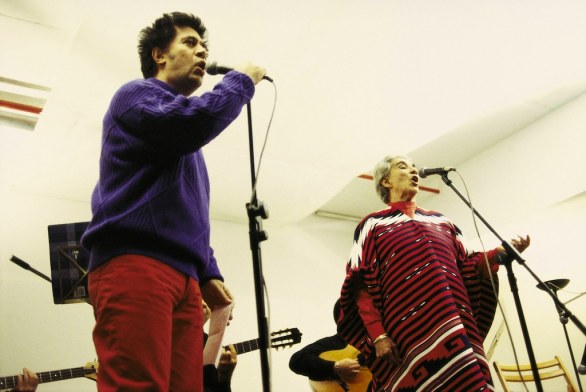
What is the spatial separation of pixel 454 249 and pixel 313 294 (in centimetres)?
327

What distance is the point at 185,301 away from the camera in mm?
1138

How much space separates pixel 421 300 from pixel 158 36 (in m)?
1.33

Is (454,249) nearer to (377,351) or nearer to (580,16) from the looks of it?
(377,351)

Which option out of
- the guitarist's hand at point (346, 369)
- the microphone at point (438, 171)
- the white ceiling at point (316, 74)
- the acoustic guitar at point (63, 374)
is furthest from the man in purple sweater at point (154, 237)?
the acoustic guitar at point (63, 374)

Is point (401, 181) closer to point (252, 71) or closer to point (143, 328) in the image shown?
point (252, 71)

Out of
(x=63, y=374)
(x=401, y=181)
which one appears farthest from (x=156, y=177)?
(x=63, y=374)

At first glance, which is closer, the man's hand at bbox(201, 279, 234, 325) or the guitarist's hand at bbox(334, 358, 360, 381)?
the man's hand at bbox(201, 279, 234, 325)

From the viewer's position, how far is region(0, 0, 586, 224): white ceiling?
2.92 m

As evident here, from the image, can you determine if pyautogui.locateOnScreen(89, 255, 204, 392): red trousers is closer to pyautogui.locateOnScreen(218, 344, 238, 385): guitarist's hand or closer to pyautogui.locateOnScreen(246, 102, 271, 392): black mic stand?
pyautogui.locateOnScreen(246, 102, 271, 392): black mic stand

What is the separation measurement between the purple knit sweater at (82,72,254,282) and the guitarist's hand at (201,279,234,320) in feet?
0.19

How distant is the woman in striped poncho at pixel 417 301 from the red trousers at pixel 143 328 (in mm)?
997

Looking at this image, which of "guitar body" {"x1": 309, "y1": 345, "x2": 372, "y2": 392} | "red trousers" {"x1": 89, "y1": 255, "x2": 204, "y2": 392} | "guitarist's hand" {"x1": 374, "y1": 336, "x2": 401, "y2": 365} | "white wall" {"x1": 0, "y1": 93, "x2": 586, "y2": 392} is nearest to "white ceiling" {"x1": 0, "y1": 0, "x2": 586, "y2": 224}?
"white wall" {"x1": 0, "y1": 93, "x2": 586, "y2": 392}

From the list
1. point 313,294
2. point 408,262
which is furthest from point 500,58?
point 313,294

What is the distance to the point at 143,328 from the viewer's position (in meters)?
0.98
